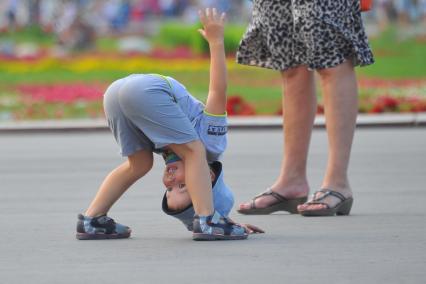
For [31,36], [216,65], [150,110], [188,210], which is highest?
[216,65]

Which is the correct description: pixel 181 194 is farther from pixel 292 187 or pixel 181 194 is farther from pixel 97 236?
pixel 292 187

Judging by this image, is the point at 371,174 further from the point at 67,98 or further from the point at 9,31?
the point at 9,31

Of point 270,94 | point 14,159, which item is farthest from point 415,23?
point 14,159

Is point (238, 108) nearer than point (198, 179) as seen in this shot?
No

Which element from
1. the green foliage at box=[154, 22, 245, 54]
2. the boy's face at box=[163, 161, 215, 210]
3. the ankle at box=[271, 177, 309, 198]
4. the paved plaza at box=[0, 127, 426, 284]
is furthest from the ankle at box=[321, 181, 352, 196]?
the green foliage at box=[154, 22, 245, 54]

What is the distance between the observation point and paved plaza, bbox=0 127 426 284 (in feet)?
17.9

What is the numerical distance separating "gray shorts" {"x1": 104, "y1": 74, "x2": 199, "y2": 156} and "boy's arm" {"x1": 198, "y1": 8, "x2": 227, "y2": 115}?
0.51 ft

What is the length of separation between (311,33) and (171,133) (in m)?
1.46

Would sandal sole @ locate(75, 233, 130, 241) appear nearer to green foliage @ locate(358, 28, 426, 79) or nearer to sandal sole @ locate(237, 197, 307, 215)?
sandal sole @ locate(237, 197, 307, 215)

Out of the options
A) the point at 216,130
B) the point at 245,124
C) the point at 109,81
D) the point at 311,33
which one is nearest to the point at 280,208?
the point at 311,33

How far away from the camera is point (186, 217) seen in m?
6.43

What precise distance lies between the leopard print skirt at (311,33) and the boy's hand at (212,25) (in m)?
1.05

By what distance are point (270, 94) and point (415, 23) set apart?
61.4 ft

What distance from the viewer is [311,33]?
746 centimetres
